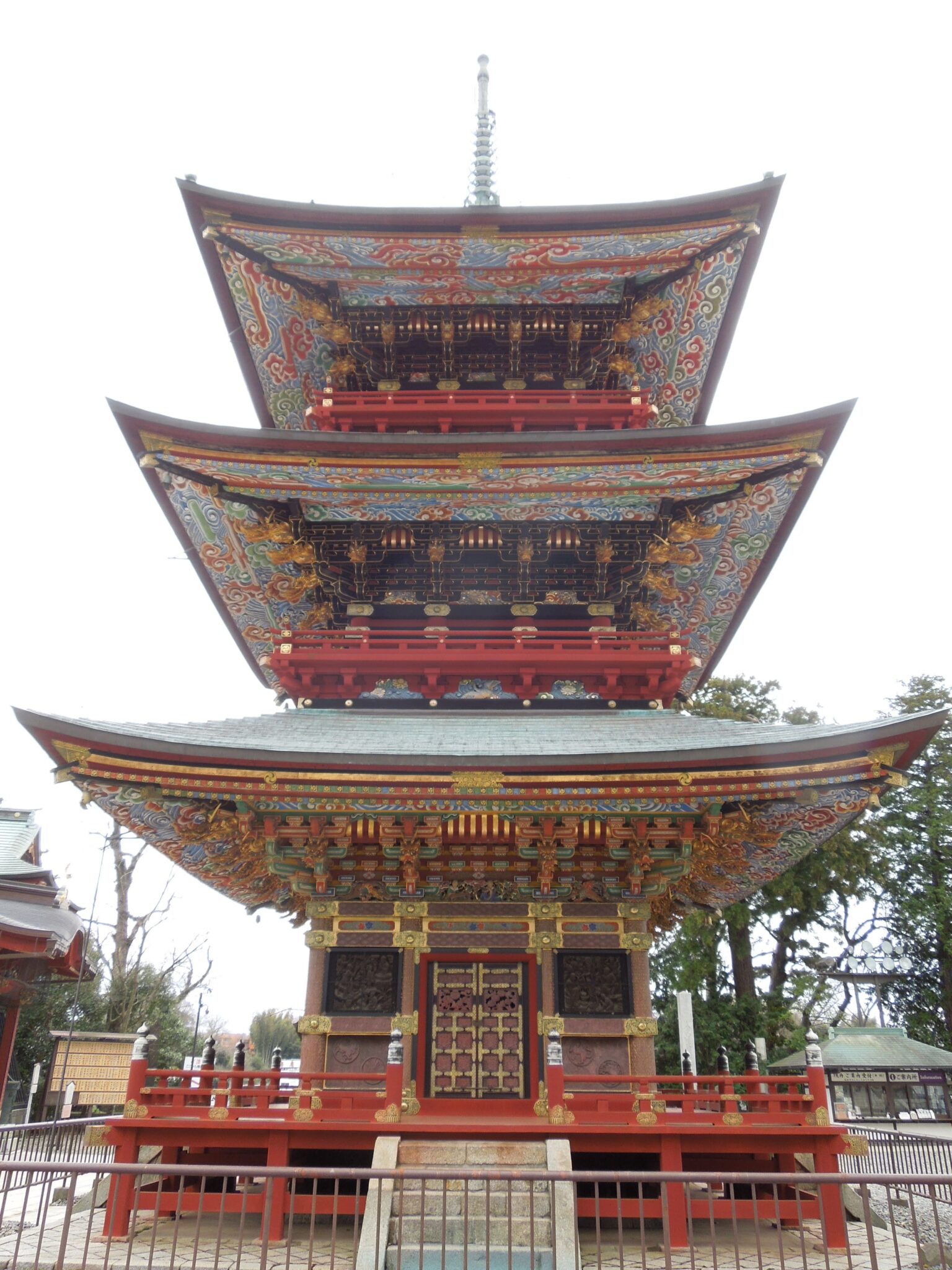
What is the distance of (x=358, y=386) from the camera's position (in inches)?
632

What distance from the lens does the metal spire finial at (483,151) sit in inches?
734

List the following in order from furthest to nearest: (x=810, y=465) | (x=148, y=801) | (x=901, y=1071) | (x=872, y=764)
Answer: (x=901, y=1071)
(x=810, y=465)
(x=148, y=801)
(x=872, y=764)

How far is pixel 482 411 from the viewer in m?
14.8

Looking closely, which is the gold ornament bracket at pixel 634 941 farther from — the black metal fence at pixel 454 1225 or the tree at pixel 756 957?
the tree at pixel 756 957

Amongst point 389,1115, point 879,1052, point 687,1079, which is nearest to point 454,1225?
point 389,1115

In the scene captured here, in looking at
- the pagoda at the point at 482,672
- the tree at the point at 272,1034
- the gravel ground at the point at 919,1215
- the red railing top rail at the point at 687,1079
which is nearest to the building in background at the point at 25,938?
the pagoda at the point at 482,672

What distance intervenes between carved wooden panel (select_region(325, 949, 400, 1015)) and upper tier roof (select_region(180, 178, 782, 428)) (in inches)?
353

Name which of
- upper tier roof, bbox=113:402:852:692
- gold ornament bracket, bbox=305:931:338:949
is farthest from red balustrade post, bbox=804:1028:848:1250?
upper tier roof, bbox=113:402:852:692

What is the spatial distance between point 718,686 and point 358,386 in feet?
87.0

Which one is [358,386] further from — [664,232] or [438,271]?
[664,232]

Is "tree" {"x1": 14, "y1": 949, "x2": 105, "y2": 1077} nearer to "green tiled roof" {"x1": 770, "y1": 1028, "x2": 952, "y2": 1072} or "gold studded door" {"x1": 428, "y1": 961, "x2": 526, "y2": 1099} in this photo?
"gold studded door" {"x1": 428, "y1": 961, "x2": 526, "y2": 1099}

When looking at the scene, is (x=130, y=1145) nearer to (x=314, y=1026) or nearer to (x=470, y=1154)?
(x=314, y=1026)

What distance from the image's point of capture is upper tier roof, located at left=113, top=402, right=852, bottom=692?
12703 millimetres

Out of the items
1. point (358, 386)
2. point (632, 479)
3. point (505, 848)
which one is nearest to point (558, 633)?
point (632, 479)
